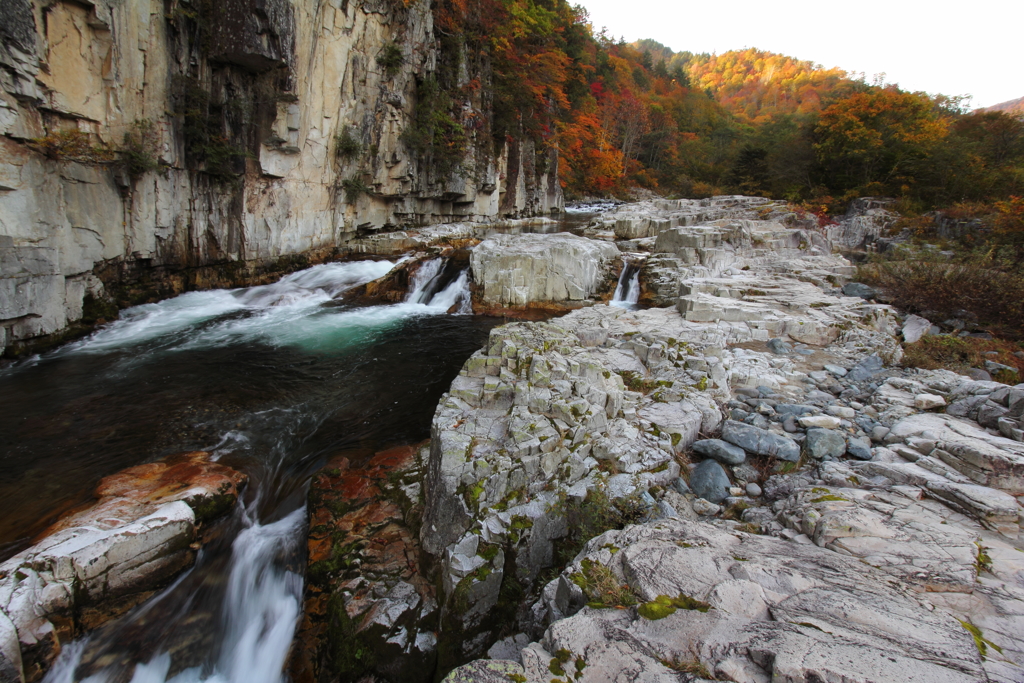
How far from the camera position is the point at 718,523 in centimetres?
Answer: 320

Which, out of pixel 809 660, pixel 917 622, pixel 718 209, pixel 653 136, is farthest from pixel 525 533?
pixel 653 136

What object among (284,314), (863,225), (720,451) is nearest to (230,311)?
(284,314)

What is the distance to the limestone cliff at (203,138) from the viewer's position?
7.96 metres

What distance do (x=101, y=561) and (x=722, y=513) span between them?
536 cm

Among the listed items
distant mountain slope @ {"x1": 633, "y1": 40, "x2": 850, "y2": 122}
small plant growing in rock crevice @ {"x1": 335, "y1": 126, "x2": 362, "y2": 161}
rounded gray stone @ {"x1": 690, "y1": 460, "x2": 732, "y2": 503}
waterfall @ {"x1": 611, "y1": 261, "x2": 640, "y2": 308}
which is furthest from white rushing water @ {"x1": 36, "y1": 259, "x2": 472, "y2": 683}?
distant mountain slope @ {"x1": 633, "y1": 40, "x2": 850, "y2": 122}

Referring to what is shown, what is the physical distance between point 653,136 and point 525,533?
166ft

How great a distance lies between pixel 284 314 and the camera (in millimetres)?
11516

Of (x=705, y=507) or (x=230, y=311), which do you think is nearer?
(x=705, y=507)

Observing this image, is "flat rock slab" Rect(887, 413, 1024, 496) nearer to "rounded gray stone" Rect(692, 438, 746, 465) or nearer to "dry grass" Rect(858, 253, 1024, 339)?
"rounded gray stone" Rect(692, 438, 746, 465)

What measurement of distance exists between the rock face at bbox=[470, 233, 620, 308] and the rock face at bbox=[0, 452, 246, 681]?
8.12 m

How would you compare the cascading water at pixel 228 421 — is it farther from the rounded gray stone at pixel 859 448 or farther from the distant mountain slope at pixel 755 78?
the distant mountain slope at pixel 755 78

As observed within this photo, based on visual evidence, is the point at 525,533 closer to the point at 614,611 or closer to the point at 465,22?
the point at 614,611

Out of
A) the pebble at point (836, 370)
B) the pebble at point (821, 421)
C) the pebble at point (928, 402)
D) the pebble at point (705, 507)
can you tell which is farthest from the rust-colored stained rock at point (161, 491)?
the pebble at point (836, 370)

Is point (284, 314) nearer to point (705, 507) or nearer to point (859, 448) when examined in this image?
point (705, 507)
